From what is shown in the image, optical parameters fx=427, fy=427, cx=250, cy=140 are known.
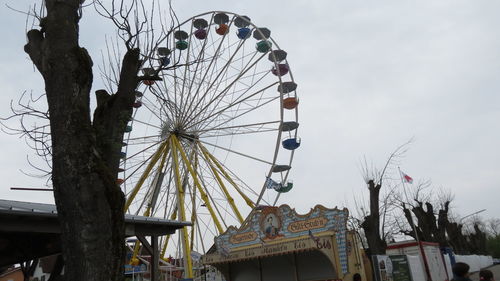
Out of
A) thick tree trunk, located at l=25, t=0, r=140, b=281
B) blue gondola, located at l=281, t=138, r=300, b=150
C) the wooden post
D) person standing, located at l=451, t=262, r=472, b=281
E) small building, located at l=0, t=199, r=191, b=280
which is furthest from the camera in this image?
blue gondola, located at l=281, t=138, r=300, b=150

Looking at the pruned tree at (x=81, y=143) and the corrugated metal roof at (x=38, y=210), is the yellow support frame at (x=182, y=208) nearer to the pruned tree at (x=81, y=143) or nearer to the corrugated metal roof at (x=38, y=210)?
the corrugated metal roof at (x=38, y=210)

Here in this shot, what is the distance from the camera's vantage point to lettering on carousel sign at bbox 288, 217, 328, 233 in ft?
42.1

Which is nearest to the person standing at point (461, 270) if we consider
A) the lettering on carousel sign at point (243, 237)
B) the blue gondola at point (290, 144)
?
the lettering on carousel sign at point (243, 237)

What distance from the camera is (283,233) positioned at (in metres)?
13.6

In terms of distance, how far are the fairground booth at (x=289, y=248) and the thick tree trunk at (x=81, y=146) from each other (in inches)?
339

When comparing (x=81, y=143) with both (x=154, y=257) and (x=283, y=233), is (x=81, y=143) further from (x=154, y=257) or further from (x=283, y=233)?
(x=283, y=233)

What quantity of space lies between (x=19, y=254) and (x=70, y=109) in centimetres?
506

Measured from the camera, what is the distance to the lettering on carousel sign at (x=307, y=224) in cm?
1283

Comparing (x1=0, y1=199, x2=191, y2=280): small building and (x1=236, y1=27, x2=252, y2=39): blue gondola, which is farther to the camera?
(x1=236, y1=27, x2=252, y2=39): blue gondola

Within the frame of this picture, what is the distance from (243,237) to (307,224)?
98.7 inches

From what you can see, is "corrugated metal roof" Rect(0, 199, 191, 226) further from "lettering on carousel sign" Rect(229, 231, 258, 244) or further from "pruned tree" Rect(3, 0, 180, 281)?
"lettering on carousel sign" Rect(229, 231, 258, 244)

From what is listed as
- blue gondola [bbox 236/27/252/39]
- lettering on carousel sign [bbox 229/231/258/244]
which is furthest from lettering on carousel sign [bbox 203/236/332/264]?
blue gondola [bbox 236/27/252/39]

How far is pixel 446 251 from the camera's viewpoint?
2302 cm

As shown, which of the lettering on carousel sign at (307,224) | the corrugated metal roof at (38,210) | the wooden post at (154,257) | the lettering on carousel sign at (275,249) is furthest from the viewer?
the lettering on carousel sign at (307,224)
